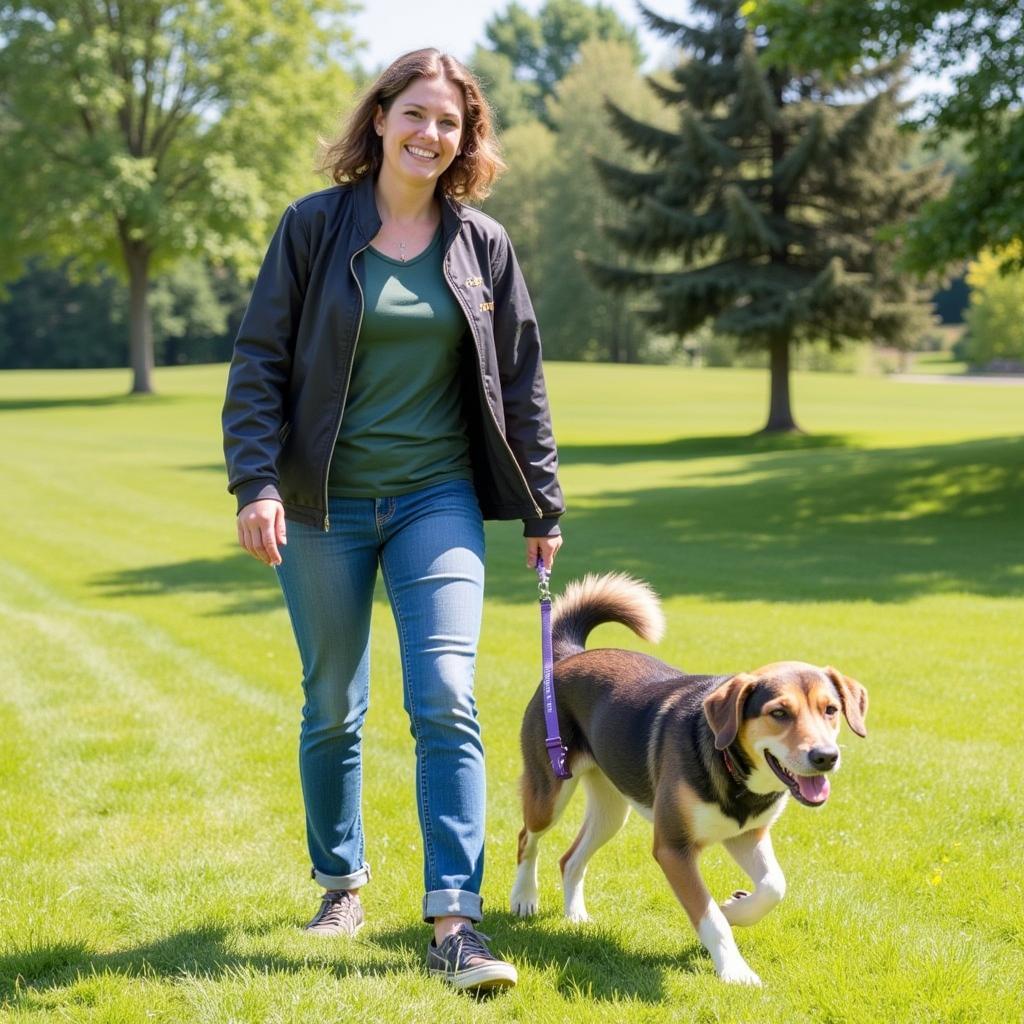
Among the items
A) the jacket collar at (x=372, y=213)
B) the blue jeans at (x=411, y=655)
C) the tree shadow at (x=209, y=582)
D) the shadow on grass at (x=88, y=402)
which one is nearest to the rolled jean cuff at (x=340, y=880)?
the blue jeans at (x=411, y=655)

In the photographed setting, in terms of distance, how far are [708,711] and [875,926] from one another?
968mm

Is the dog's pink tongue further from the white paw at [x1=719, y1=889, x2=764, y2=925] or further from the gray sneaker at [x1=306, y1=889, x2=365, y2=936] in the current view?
the gray sneaker at [x1=306, y1=889, x2=365, y2=936]

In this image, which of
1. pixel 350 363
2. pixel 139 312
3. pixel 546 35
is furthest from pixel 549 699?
pixel 546 35

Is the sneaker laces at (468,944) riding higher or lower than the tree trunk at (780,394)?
lower

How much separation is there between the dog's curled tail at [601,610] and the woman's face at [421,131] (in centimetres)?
151

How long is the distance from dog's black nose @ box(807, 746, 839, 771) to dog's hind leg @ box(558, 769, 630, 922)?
1046 millimetres

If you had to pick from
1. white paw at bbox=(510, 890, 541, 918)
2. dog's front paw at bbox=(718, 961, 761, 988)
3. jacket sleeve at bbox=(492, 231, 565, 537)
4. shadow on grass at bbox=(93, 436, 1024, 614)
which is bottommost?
shadow on grass at bbox=(93, 436, 1024, 614)

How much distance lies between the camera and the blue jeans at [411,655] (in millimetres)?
3838

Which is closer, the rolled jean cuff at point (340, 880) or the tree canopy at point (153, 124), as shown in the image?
the rolled jean cuff at point (340, 880)

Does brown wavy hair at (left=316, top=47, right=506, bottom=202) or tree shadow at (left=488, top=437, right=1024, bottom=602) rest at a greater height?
brown wavy hair at (left=316, top=47, right=506, bottom=202)

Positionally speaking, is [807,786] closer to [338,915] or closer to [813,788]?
[813,788]

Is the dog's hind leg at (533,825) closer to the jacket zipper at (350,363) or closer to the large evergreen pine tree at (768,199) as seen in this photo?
the jacket zipper at (350,363)

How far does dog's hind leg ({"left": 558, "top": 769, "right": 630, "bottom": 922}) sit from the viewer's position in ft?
14.5

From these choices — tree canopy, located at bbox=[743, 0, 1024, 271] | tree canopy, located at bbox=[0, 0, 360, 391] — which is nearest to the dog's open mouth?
tree canopy, located at bbox=[743, 0, 1024, 271]
